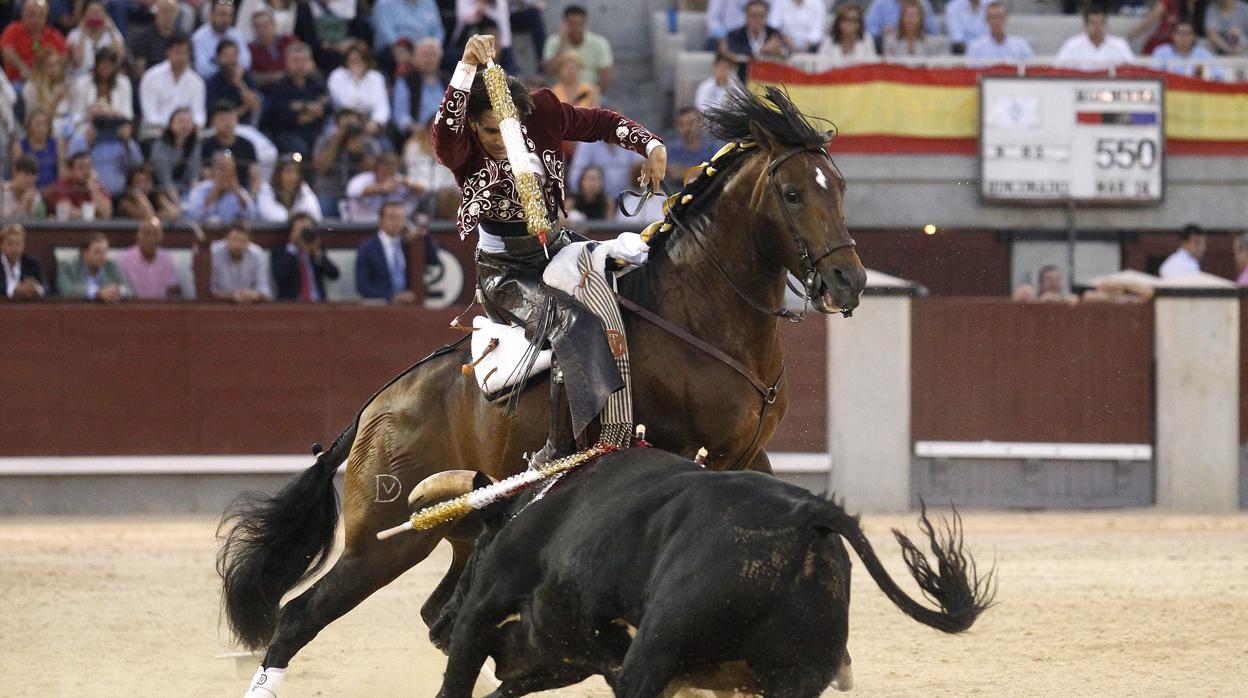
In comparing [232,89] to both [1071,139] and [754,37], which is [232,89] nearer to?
[754,37]

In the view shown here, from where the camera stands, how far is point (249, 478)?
12422 mm

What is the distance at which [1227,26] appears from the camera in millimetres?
15703

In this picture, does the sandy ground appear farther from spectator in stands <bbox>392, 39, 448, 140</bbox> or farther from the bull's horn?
spectator in stands <bbox>392, 39, 448, 140</bbox>

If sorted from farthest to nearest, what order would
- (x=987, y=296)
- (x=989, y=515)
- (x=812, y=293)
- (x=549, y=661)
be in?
(x=987, y=296), (x=989, y=515), (x=812, y=293), (x=549, y=661)

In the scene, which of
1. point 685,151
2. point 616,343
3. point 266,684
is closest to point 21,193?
point 685,151

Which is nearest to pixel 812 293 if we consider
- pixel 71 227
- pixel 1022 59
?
pixel 71 227

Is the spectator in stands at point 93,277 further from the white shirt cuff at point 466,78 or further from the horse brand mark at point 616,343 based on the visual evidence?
the horse brand mark at point 616,343

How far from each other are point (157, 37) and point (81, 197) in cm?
204

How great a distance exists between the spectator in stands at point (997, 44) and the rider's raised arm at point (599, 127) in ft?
31.1

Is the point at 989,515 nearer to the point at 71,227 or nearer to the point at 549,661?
the point at 71,227

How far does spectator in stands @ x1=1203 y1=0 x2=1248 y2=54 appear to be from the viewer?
50.4ft

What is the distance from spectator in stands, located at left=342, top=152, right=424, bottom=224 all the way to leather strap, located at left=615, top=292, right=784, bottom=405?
755cm

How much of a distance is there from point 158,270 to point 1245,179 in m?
8.55

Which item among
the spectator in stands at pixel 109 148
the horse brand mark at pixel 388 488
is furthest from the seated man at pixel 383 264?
the horse brand mark at pixel 388 488
